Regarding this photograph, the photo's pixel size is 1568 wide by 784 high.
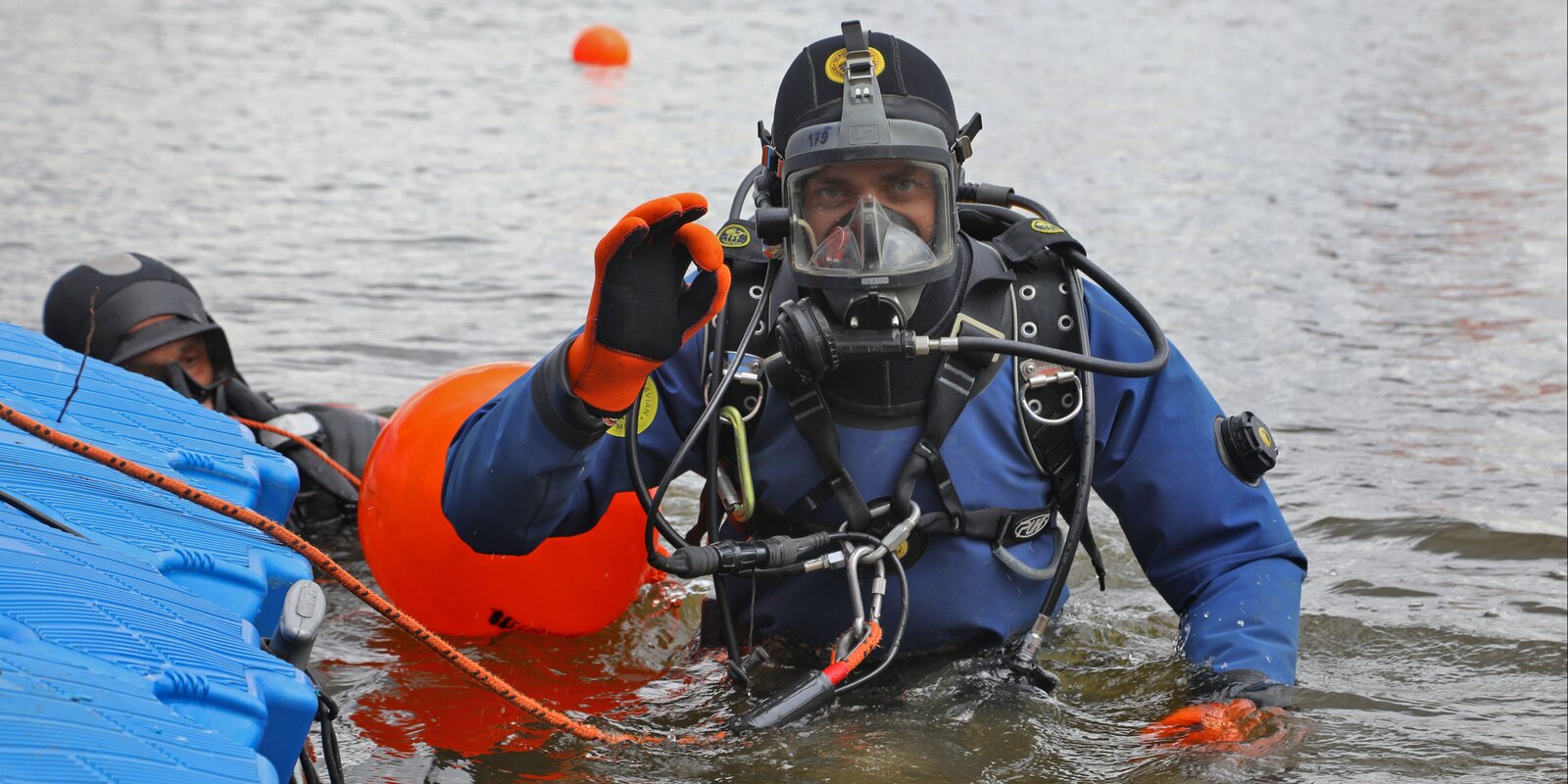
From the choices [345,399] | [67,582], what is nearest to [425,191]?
[345,399]

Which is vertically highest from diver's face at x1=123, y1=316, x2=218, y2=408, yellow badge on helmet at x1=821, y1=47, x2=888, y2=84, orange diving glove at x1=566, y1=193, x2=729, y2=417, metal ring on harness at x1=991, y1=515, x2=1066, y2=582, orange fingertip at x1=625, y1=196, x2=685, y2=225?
yellow badge on helmet at x1=821, y1=47, x2=888, y2=84

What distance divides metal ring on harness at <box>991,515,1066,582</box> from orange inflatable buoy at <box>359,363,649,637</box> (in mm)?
1084

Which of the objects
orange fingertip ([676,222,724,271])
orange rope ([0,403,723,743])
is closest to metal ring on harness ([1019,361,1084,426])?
orange fingertip ([676,222,724,271])

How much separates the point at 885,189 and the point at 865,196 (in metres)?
0.08

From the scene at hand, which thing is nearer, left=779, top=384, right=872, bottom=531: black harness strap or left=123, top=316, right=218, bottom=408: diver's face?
left=779, top=384, right=872, bottom=531: black harness strap

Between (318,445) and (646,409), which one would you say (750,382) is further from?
(318,445)

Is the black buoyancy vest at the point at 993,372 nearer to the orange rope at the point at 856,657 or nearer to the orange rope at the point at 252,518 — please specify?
the orange rope at the point at 856,657

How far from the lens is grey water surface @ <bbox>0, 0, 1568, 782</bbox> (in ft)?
10.4

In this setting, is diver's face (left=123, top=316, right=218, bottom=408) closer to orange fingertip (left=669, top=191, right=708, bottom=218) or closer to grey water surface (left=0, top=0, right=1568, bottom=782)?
grey water surface (left=0, top=0, right=1568, bottom=782)

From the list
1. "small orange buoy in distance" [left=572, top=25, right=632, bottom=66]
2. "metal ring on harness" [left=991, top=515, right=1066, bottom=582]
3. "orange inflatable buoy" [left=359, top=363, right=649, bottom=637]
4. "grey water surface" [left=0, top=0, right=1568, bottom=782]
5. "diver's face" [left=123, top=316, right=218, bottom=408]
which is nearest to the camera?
"metal ring on harness" [left=991, top=515, right=1066, bottom=582]

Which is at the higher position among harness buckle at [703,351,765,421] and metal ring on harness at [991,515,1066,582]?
harness buckle at [703,351,765,421]

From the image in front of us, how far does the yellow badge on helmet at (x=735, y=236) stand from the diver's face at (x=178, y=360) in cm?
225

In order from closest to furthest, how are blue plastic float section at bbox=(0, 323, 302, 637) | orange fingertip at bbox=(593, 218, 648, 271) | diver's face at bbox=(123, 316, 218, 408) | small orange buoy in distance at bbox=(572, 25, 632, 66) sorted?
blue plastic float section at bbox=(0, 323, 302, 637), orange fingertip at bbox=(593, 218, 648, 271), diver's face at bbox=(123, 316, 218, 408), small orange buoy in distance at bbox=(572, 25, 632, 66)

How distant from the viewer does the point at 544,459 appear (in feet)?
8.97
